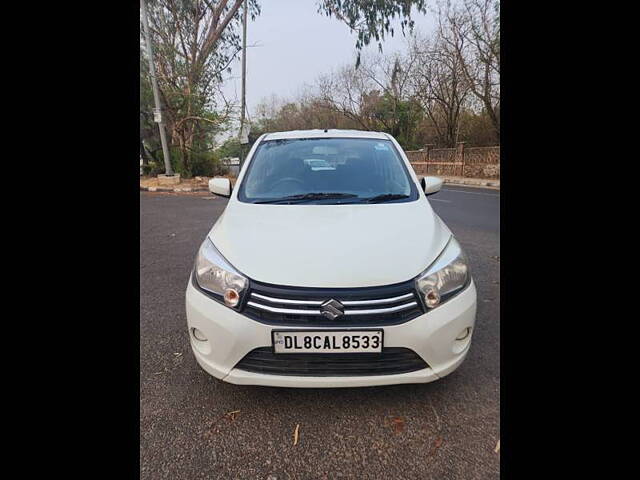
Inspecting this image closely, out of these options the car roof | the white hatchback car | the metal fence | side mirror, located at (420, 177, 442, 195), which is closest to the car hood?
the white hatchback car

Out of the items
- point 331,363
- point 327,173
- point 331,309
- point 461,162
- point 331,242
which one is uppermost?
point 461,162

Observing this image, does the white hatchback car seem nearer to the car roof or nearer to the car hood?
the car hood

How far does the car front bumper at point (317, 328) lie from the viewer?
1.47m

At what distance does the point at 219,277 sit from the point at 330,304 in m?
0.57

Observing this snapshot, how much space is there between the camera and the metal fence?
19.5m

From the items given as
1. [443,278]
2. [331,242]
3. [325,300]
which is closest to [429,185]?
[443,278]

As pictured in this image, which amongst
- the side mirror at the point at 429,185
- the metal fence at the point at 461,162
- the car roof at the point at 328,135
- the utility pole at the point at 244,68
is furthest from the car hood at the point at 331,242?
the metal fence at the point at 461,162

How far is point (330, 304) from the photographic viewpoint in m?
1.45

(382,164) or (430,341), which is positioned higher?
(382,164)

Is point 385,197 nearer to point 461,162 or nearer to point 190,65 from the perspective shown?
point 190,65
